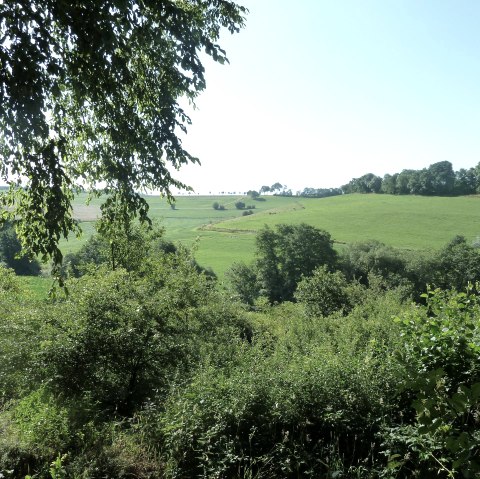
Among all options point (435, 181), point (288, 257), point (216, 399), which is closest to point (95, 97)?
point (216, 399)

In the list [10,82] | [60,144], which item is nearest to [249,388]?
[60,144]

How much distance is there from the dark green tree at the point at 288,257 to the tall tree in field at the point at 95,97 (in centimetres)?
4460

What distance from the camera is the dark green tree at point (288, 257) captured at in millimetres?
49969

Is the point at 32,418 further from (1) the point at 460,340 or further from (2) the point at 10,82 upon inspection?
(1) the point at 460,340

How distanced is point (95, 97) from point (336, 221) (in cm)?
7038

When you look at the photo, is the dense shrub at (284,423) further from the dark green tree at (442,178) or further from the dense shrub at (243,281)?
the dark green tree at (442,178)

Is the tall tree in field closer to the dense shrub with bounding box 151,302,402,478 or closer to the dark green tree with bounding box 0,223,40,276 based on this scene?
the dense shrub with bounding box 151,302,402,478

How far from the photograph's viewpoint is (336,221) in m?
72.4

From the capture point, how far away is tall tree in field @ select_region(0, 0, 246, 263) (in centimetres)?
409

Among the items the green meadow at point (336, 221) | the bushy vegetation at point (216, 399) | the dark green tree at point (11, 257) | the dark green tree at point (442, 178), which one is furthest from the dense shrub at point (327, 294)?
the dark green tree at point (442, 178)

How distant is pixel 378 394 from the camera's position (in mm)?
4984

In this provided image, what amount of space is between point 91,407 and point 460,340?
565cm

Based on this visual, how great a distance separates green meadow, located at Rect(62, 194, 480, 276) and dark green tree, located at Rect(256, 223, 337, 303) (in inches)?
273

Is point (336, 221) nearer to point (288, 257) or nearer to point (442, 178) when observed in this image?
point (288, 257)
